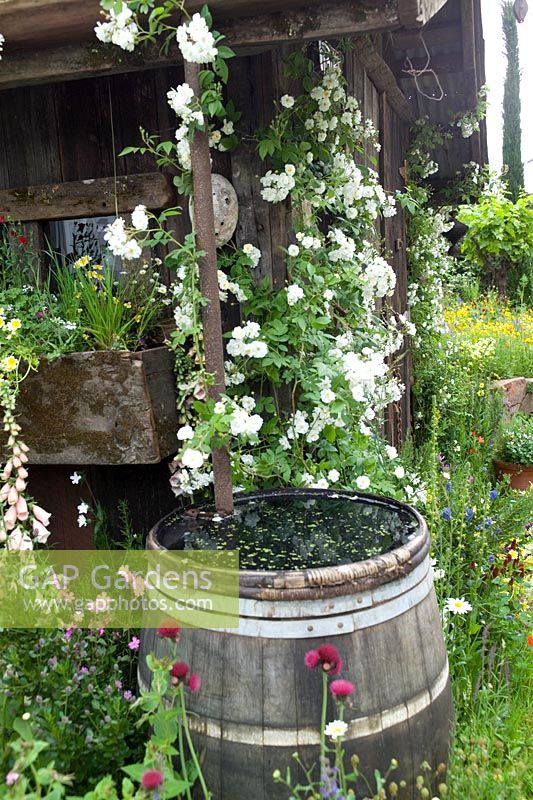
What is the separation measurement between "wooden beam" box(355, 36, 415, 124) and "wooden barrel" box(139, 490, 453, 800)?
2.42m

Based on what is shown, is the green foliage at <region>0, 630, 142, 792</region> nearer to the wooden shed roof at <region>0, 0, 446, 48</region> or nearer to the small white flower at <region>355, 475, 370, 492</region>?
the small white flower at <region>355, 475, 370, 492</region>

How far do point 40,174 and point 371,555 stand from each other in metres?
1.98

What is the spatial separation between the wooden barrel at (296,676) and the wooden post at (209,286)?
0.58 meters

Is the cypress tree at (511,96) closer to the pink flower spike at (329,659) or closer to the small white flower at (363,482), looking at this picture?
the small white flower at (363,482)

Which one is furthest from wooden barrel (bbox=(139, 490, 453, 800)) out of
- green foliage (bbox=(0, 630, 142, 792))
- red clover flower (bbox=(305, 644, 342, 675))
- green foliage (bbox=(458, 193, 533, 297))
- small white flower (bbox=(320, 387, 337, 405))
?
green foliage (bbox=(458, 193, 533, 297))

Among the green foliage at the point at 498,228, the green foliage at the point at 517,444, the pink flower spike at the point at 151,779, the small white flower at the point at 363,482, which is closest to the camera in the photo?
the pink flower spike at the point at 151,779

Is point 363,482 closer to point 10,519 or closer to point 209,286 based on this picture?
point 209,286

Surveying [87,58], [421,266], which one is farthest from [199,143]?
[421,266]

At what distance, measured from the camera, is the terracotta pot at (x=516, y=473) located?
491cm


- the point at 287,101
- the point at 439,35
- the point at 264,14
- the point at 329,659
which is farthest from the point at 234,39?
the point at 439,35

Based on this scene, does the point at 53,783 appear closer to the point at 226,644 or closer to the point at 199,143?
the point at 226,644

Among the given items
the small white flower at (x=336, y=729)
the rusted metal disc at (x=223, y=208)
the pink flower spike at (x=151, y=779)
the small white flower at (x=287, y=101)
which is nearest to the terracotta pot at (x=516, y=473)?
the rusted metal disc at (x=223, y=208)

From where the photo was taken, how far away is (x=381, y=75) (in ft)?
13.4

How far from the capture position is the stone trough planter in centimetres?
233
